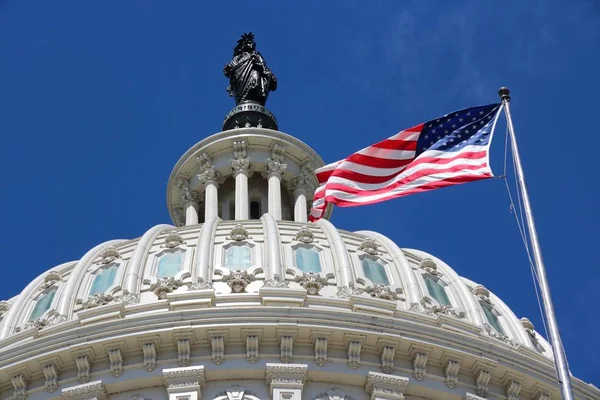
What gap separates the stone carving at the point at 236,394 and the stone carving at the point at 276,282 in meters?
4.13

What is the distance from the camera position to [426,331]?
44031 mm

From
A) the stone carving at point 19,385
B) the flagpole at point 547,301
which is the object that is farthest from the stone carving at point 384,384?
the flagpole at point 547,301

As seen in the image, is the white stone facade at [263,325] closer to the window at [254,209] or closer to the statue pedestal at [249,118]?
the window at [254,209]

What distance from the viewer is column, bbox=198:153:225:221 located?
6066cm

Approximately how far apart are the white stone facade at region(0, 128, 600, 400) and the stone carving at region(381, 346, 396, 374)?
0.17 feet

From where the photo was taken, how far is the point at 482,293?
51719 millimetres

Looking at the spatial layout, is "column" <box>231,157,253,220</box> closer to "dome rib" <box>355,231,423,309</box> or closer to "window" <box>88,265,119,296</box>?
"dome rib" <box>355,231,423,309</box>

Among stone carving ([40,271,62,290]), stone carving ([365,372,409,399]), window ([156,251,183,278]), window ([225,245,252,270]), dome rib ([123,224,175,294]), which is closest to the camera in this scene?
stone carving ([365,372,409,399])

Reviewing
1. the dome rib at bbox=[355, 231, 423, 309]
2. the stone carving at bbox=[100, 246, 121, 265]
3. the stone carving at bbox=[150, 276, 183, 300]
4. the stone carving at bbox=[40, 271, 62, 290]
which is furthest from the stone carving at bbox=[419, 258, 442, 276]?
the stone carving at bbox=[40, 271, 62, 290]

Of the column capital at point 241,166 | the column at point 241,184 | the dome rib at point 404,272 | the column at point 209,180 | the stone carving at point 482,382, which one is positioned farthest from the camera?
the column capital at point 241,166

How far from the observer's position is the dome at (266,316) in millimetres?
43375

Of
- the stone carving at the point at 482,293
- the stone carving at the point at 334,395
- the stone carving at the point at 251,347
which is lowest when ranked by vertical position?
the stone carving at the point at 334,395

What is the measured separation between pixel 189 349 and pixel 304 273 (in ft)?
18.7

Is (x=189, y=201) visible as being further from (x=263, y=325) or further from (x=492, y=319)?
(x=263, y=325)
